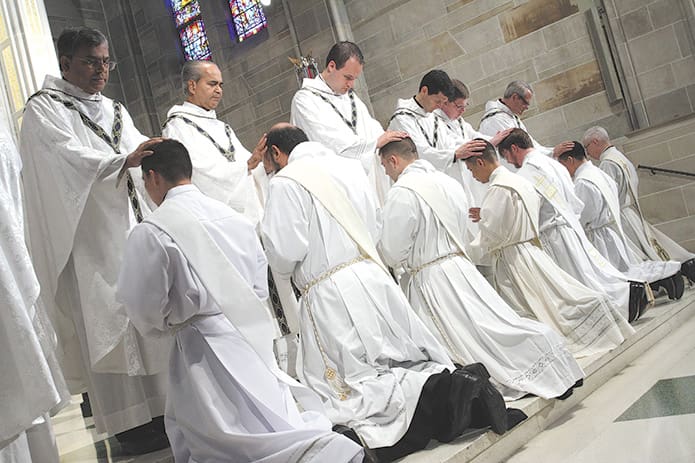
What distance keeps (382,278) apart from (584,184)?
460 cm

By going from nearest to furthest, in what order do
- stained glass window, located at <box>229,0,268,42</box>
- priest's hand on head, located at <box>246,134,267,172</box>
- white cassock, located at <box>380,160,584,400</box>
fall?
1. white cassock, located at <box>380,160,584,400</box>
2. priest's hand on head, located at <box>246,134,267,172</box>
3. stained glass window, located at <box>229,0,268,42</box>

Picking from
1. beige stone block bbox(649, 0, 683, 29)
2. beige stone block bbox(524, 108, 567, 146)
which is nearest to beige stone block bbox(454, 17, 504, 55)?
beige stone block bbox(524, 108, 567, 146)

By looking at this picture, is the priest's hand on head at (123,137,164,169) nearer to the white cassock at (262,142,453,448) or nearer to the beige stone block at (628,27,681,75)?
the white cassock at (262,142,453,448)

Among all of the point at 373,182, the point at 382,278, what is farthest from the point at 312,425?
the point at 373,182

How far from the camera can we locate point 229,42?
15156mm

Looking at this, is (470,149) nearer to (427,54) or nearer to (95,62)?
(95,62)

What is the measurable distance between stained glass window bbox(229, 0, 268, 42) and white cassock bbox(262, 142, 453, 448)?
10.6 metres

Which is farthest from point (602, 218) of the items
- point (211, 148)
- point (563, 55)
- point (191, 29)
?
point (191, 29)

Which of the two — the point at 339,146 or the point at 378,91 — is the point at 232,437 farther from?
the point at 378,91

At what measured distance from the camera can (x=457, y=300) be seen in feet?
16.9

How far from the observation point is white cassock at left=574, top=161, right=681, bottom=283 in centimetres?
836

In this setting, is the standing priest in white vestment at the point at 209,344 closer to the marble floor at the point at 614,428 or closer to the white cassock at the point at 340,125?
the marble floor at the point at 614,428

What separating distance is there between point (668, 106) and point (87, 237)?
8554mm

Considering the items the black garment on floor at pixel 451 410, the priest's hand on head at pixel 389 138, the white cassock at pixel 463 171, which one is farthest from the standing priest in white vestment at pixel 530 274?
the black garment on floor at pixel 451 410
